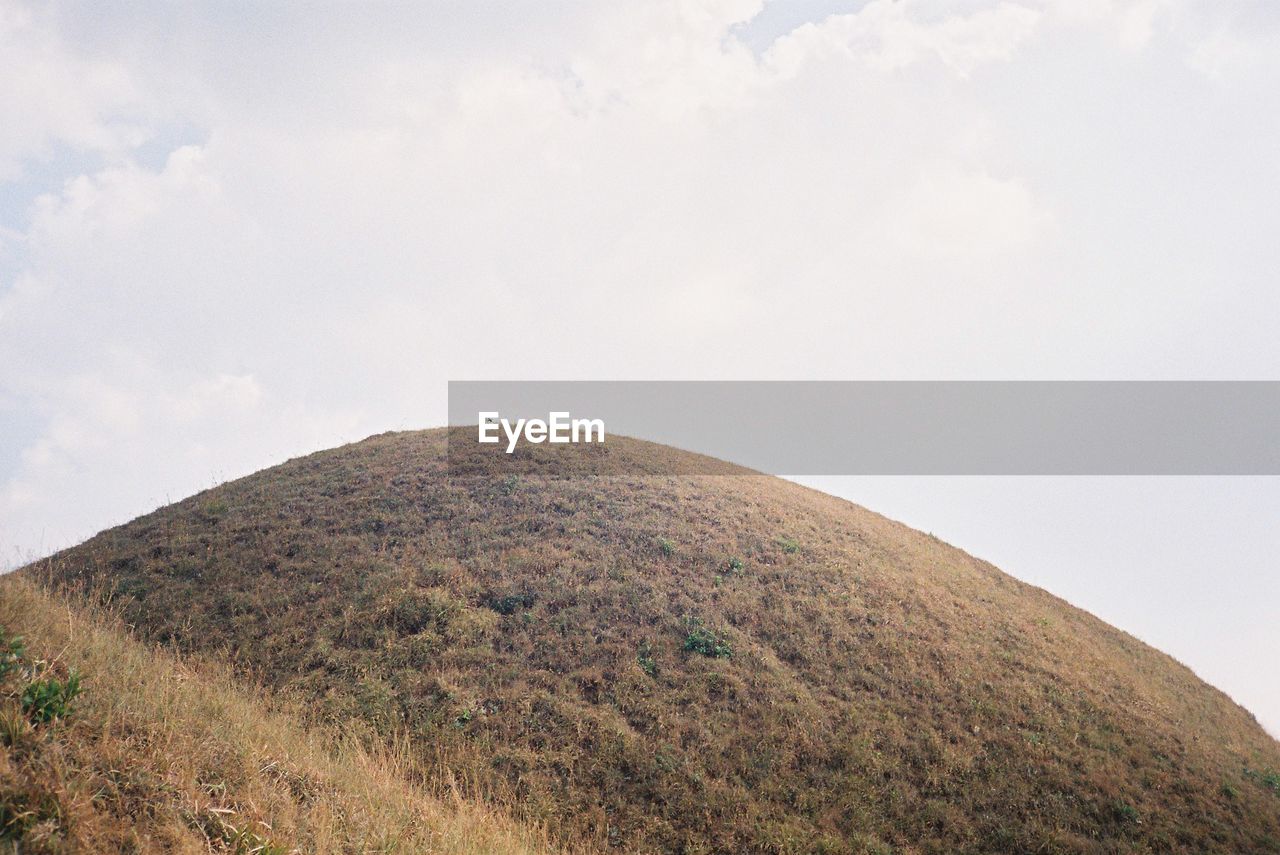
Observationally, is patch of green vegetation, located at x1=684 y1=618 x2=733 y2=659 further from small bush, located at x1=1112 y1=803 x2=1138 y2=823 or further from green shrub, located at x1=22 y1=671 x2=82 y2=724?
green shrub, located at x1=22 y1=671 x2=82 y2=724

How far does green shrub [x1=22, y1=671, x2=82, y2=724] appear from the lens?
591 centimetres

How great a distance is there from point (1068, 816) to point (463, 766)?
36.4 ft

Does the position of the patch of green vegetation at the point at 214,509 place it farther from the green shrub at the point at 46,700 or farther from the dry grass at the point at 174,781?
the green shrub at the point at 46,700

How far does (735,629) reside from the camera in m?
16.0

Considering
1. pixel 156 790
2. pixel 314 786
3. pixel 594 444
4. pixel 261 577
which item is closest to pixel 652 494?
pixel 594 444

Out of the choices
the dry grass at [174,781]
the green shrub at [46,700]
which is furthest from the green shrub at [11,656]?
the green shrub at [46,700]

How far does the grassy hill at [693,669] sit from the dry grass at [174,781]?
2767 mm

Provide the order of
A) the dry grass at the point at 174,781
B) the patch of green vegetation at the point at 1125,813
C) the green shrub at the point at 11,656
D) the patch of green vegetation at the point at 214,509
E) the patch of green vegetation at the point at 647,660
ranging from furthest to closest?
the patch of green vegetation at the point at 214,509, the patch of green vegetation at the point at 647,660, the patch of green vegetation at the point at 1125,813, the green shrub at the point at 11,656, the dry grass at the point at 174,781

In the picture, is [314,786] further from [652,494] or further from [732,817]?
[652,494]

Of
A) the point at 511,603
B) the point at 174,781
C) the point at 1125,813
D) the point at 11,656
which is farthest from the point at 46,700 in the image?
the point at 1125,813

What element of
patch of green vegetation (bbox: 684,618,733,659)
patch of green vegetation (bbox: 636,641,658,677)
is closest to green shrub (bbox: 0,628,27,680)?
patch of green vegetation (bbox: 636,641,658,677)

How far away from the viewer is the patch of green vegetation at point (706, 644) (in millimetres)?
14969

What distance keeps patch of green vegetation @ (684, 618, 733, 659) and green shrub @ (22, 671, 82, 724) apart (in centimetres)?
1156

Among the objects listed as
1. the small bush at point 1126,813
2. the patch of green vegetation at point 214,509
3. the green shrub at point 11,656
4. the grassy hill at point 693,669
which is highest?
the patch of green vegetation at point 214,509
